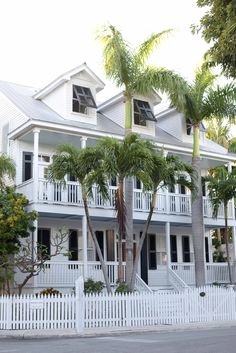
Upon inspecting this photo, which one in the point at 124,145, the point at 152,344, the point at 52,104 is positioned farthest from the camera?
the point at 52,104

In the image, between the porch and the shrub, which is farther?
the porch

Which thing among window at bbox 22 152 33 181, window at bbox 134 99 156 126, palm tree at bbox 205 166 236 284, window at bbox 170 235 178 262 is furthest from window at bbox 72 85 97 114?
window at bbox 170 235 178 262

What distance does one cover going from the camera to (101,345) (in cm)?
1245

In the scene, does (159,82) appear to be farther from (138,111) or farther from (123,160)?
(138,111)

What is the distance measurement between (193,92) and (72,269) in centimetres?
907

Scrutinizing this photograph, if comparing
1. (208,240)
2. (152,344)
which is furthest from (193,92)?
(152,344)

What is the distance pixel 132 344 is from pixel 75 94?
48.3ft

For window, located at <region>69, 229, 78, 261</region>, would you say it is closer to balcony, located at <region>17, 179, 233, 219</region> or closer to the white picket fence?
balcony, located at <region>17, 179, 233, 219</region>

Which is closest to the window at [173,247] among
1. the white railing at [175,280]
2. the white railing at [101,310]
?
the white railing at [175,280]

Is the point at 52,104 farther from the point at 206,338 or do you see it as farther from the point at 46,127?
the point at 206,338

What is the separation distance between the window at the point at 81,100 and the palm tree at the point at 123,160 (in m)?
6.85

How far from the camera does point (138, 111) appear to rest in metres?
27.1

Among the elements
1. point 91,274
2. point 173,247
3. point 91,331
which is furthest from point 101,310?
point 173,247

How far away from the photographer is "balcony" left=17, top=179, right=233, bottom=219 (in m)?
21.5
